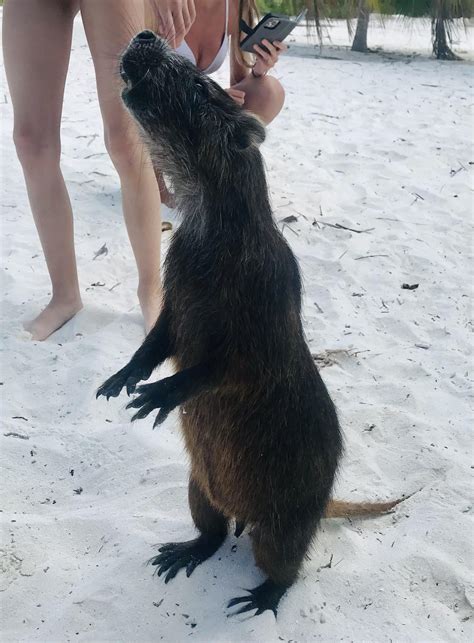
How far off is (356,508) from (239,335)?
0.75 meters

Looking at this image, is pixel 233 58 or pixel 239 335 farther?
pixel 233 58

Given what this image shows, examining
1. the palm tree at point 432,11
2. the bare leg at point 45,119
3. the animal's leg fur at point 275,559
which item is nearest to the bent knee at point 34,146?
the bare leg at point 45,119

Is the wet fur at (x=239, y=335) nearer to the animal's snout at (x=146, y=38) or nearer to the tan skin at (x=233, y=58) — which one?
the animal's snout at (x=146, y=38)

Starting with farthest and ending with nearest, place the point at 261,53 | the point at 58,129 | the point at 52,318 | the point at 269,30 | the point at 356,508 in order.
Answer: the point at 261,53, the point at 269,30, the point at 52,318, the point at 58,129, the point at 356,508

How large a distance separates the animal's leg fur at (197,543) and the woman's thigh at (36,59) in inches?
64.8

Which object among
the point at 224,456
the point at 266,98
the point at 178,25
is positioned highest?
the point at 178,25

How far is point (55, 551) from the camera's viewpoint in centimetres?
203

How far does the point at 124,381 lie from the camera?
74.8 inches

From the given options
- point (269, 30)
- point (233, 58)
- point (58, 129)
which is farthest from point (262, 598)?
point (233, 58)

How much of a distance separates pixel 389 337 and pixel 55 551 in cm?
180

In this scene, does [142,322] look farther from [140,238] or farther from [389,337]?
[389,337]

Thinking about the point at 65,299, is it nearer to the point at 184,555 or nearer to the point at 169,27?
the point at 169,27

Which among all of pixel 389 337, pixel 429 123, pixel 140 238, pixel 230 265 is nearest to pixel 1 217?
pixel 140 238

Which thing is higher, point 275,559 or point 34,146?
point 34,146
